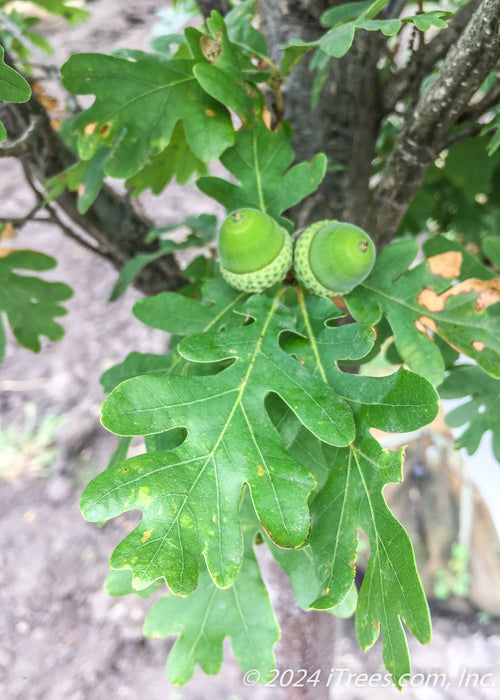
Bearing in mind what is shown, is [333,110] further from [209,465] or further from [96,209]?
[209,465]

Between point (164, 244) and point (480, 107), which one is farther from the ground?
point (480, 107)

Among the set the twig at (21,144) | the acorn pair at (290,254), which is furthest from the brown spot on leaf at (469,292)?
the twig at (21,144)

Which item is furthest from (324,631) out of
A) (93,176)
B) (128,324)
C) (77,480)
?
(128,324)

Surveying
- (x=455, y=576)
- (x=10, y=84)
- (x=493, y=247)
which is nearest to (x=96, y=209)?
(x=10, y=84)

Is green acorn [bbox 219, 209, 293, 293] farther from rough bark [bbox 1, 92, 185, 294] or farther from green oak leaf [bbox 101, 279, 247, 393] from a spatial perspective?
rough bark [bbox 1, 92, 185, 294]

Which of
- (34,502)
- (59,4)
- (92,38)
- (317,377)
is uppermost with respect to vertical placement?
(59,4)

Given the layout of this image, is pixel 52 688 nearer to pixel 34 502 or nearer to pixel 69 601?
pixel 69 601

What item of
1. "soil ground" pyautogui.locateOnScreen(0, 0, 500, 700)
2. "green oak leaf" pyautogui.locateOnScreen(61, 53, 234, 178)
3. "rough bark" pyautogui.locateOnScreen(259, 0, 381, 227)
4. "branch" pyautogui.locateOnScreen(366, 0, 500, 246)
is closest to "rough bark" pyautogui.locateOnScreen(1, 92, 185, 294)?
"green oak leaf" pyautogui.locateOnScreen(61, 53, 234, 178)

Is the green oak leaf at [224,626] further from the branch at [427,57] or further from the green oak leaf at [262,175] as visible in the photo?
the branch at [427,57]
